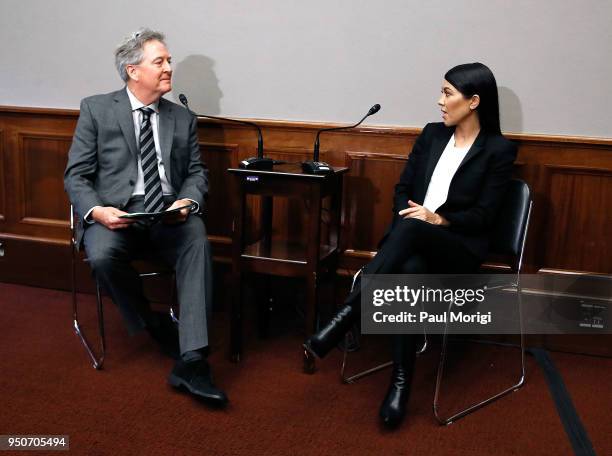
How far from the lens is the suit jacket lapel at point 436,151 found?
2.71 m

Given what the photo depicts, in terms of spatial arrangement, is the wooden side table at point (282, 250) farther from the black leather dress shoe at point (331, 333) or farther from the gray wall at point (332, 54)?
the gray wall at point (332, 54)

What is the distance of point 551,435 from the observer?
7.35ft

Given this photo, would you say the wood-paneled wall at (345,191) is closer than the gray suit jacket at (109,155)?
No

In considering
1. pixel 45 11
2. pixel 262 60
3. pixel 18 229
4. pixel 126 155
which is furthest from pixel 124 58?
pixel 18 229

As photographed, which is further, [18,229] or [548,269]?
[18,229]

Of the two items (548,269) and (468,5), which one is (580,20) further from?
(548,269)

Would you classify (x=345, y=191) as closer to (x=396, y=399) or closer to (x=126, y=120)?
(x=126, y=120)

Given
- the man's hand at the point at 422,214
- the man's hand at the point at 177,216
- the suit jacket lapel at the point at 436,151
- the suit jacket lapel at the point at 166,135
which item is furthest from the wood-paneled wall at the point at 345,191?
the man's hand at the point at 177,216

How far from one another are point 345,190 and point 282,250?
52 centimetres

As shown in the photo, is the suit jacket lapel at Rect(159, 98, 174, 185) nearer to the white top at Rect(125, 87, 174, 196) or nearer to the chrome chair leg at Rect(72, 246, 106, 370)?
the white top at Rect(125, 87, 174, 196)

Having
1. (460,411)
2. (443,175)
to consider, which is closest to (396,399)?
(460,411)

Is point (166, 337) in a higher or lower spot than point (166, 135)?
lower

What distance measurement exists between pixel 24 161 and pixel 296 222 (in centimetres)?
154

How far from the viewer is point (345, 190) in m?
3.18
